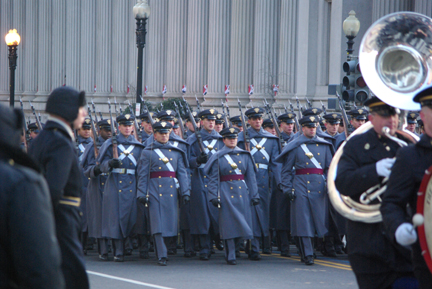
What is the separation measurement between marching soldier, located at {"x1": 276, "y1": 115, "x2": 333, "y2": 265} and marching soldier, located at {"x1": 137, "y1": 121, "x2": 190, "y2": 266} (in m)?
A: 1.50

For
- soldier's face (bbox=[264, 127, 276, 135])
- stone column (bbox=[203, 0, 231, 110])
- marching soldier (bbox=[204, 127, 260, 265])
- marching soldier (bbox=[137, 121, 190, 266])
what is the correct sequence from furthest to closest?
1. stone column (bbox=[203, 0, 231, 110])
2. soldier's face (bbox=[264, 127, 276, 135])
3. marching soldier (bbox=[137, 121, 190, 266])
4. marching soldier (bbox=[204, 127, 260, 265])

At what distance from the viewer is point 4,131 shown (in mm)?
3053

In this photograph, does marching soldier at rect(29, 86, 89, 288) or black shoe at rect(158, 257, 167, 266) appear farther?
black shoe at rect(158, 257, 167, 266)

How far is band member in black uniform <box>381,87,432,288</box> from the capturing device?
432 cm

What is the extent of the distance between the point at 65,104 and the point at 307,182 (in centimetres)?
604

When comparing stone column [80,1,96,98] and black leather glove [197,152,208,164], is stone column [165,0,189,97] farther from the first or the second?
black leather glove [197,152,208,164]

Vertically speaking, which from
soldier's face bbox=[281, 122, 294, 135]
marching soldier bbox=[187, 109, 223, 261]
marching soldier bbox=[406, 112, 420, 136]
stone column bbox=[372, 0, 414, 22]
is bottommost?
marching soldier bbox=[187, 109, 223, 261]

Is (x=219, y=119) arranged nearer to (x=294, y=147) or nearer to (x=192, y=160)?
(x=192, y=160)

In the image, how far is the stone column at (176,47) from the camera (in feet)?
88.1

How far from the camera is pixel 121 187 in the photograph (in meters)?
11.0

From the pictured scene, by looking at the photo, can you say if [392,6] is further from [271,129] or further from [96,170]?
[96,170]

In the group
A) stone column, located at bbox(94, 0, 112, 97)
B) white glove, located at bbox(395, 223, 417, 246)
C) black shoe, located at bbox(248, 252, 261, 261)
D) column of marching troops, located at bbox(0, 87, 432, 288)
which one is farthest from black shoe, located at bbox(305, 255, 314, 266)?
stone column, located at bbox(94, 0, 112, 97)

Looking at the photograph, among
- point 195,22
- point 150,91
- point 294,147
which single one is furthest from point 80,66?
point 294,147

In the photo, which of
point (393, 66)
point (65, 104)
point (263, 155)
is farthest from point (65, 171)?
point (263, 155)
